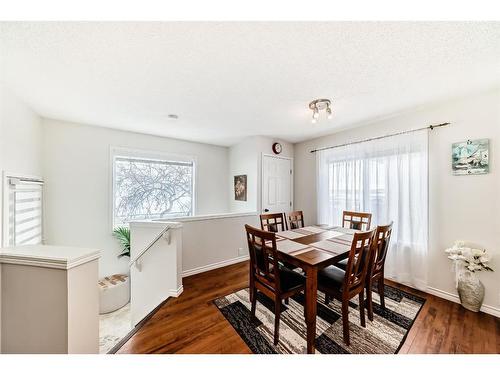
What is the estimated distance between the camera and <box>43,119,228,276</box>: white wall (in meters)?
2.73

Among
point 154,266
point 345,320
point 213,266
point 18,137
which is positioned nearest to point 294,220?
point 345,320

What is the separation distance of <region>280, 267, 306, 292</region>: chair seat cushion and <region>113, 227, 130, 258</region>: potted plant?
271cm

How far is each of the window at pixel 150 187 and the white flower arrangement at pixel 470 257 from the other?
405cm

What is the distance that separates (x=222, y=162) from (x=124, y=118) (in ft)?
6.95

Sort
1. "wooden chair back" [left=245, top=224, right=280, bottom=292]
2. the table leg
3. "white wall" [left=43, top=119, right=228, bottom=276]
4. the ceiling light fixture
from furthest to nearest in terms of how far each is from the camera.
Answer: "white wall" [left=43, top=119, right=228, bottom=276] < the ceiling light fixture < "wooden chair back" [left=245, top=224, right=280, bottom=292] < the table leg

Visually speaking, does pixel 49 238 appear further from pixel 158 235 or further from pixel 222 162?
pixel 222 162

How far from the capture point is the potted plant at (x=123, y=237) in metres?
3.08

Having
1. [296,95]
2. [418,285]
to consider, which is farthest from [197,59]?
[418,285]

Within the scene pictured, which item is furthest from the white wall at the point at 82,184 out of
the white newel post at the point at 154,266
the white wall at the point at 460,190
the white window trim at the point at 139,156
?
the white wall at the point at 460,190

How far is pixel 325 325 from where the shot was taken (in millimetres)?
1764

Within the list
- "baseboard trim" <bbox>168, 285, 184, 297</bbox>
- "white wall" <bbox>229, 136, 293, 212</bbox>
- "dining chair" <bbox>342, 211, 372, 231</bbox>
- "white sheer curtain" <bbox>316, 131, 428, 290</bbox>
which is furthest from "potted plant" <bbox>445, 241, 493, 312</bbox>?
"baseboard trim" <bbox>168, 285, 184, 297</bbox>

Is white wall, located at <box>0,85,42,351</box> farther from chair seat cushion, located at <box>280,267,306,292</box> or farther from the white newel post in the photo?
chair seat cushion, located at <box>280,267,306,292</box>

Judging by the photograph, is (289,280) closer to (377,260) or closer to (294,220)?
(377,260)

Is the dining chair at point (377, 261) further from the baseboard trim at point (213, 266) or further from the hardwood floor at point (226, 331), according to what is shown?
the baseboard trim at point (213, 266)
